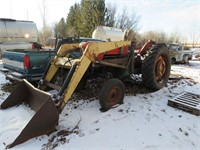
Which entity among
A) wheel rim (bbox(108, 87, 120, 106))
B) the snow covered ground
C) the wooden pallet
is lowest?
the snow covered ground

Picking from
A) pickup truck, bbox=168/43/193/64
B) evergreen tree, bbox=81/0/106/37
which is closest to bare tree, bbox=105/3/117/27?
evergreen tree, bbox=81/0/106/37

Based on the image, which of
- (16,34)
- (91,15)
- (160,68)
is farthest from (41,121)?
(91,15)

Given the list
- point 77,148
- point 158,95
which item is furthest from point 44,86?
point 158,95

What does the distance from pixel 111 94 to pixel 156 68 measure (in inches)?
75.6

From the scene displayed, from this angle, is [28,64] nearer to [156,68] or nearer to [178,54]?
[156,68]

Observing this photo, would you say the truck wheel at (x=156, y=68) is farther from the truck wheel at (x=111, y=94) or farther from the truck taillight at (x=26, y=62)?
the truck taillight at (x=26, y=62)

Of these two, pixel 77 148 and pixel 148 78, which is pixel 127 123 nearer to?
pixel 77 148

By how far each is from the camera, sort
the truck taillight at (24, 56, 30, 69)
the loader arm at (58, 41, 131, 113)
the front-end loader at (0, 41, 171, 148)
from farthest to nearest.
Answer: the truck taillight at (24, 56, 30, 69) < the loader arm at (58, 41, 131, 113) < the front-end loader at (0, 41, 171, 148)

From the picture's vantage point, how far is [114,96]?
4434 mm

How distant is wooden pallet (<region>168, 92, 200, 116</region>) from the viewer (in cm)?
425

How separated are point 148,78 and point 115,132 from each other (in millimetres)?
2179

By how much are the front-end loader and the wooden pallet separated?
2.53 ft

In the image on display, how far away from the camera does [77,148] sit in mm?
3008

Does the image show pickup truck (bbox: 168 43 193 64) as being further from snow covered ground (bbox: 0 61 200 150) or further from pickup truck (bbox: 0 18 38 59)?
snow covered ground (bbox: 0 61 200 150)
